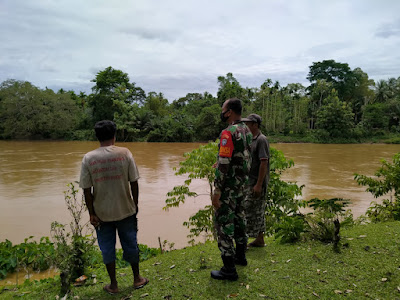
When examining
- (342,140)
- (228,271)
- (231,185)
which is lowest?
(228,271)

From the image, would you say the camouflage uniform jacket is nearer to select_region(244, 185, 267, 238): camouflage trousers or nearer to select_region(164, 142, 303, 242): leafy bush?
select_region(244, 185, 267, 238): camouflage trousers

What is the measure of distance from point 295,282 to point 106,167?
195 cm

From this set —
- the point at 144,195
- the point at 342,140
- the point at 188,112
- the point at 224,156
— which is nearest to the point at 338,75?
the point at 342,140

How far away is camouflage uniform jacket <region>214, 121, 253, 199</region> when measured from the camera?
2.54 meters

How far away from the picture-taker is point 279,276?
8.89 feet

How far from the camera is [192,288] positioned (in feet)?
8.51

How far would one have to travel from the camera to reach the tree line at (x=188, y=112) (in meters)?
35.2

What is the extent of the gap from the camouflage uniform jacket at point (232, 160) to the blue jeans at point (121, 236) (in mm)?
846

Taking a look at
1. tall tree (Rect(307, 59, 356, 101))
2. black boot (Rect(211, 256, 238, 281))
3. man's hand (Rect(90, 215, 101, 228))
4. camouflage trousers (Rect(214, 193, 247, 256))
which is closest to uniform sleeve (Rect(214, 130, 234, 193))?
camouflage trousers (Rect(214, 193, 247, 256))

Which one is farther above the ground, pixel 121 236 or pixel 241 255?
pixel 121 236

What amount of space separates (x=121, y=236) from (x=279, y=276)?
151 cm

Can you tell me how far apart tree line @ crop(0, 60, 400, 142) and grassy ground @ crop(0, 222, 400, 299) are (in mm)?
31309

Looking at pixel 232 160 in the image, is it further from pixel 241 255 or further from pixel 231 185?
pixel 241 255

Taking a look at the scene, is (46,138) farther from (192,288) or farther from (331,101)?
(192,288)
